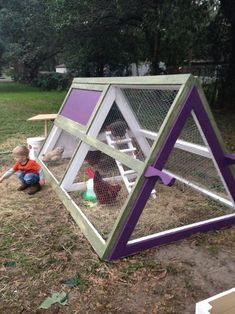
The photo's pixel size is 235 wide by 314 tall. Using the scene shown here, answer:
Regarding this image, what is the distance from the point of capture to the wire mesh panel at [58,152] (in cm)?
446

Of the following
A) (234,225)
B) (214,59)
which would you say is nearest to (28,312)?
(234,225)

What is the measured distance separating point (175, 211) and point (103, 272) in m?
1.13

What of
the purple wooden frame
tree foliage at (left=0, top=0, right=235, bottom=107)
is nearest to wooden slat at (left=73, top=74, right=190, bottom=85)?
the purple wooden frame

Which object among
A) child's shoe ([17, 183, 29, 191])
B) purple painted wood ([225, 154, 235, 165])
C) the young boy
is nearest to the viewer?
purple painted wood ([225, 154, 235, 165])

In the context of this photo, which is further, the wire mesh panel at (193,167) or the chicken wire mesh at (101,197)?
the wire mesh panel at (193,167)

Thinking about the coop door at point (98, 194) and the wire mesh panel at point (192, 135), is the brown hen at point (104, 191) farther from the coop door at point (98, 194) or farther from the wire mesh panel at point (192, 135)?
the wire mesh panel at point (192, 135)

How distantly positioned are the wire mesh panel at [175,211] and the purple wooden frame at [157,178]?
196mm

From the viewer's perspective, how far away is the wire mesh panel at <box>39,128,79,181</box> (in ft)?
14.6

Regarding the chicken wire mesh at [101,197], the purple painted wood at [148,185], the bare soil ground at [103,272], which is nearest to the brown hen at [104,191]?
the chicken wire mesh at [101,197]

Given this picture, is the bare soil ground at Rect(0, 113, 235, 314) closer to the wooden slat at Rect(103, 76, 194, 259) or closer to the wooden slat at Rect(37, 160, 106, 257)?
the wooden slat at Rect(37, 160, 106, 257)

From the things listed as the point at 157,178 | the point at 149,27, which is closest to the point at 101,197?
the point at 157,178

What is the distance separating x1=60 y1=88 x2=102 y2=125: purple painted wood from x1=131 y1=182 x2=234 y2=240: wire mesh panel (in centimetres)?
112

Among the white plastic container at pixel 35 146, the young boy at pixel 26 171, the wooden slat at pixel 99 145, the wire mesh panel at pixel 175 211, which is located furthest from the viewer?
the white plastic container at pixel 35 146

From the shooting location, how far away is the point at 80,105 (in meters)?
3.97
